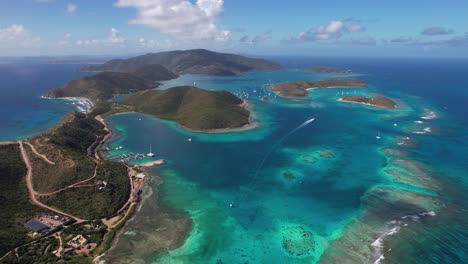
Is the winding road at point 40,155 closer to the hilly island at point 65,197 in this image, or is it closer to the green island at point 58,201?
the hilly island at point 65,197

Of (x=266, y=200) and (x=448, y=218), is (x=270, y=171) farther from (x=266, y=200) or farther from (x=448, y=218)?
(x=448, y=218)

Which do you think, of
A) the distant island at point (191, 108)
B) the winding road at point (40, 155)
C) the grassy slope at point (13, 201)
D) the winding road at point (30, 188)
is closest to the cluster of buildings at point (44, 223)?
the grassy slope at point (13, 201)

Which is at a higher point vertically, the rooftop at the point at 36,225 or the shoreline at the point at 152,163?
the shoreline at the point at 152,163

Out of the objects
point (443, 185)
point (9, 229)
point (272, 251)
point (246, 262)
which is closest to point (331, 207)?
point (272, 251)

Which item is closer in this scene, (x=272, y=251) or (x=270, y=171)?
(x=272, y=251)

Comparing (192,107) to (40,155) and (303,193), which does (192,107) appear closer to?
(40,155)

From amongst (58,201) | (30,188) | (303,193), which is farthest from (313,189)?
(30,188)
